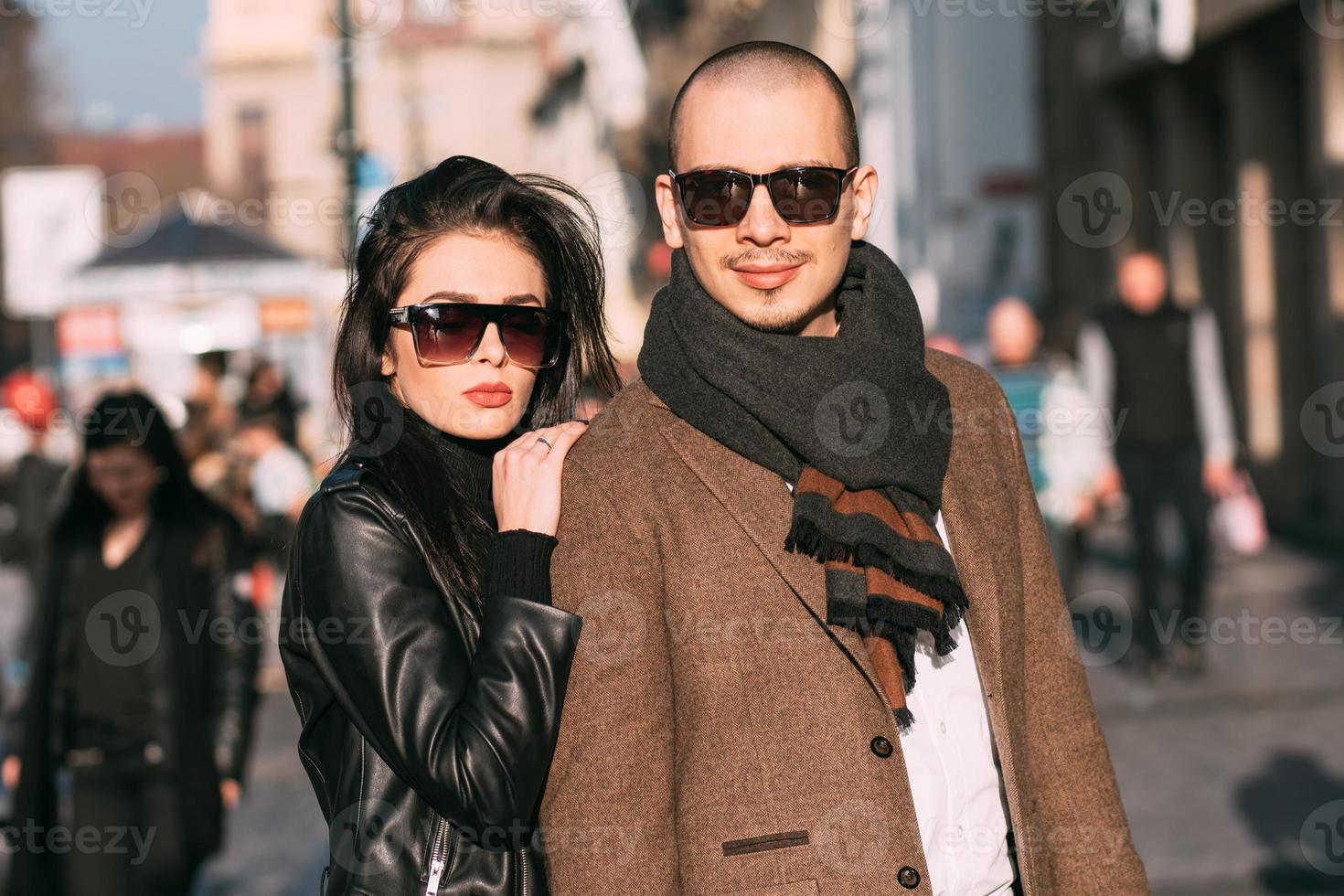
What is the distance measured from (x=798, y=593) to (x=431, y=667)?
1.74 feet

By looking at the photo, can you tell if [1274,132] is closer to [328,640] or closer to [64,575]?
[64,575]

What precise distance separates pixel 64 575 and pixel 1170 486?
20.0ft

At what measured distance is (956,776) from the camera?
2725mm

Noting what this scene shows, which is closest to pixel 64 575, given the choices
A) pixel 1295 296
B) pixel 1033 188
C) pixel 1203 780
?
pixel 1203 780

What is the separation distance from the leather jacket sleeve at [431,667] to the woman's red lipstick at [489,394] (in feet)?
0.92

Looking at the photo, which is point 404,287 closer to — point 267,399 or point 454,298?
point 454,298

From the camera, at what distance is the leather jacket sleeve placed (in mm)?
2553

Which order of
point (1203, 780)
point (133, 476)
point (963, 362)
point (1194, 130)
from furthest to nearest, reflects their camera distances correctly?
point (1194, 130) → point (1203, 780) → point (133, 476) → point (963, 362)

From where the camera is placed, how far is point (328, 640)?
2.70 meters

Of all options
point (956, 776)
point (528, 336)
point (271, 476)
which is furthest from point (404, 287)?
point (271, 476)

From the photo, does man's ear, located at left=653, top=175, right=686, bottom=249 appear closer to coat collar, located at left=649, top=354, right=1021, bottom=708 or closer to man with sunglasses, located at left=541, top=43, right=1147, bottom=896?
man with sunglasses, located at left=541, top=43, right=1147, bottom=896

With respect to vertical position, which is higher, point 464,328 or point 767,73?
point 767,73

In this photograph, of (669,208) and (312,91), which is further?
(312,91)

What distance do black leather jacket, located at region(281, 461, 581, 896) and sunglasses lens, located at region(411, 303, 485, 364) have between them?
0.75 feet
